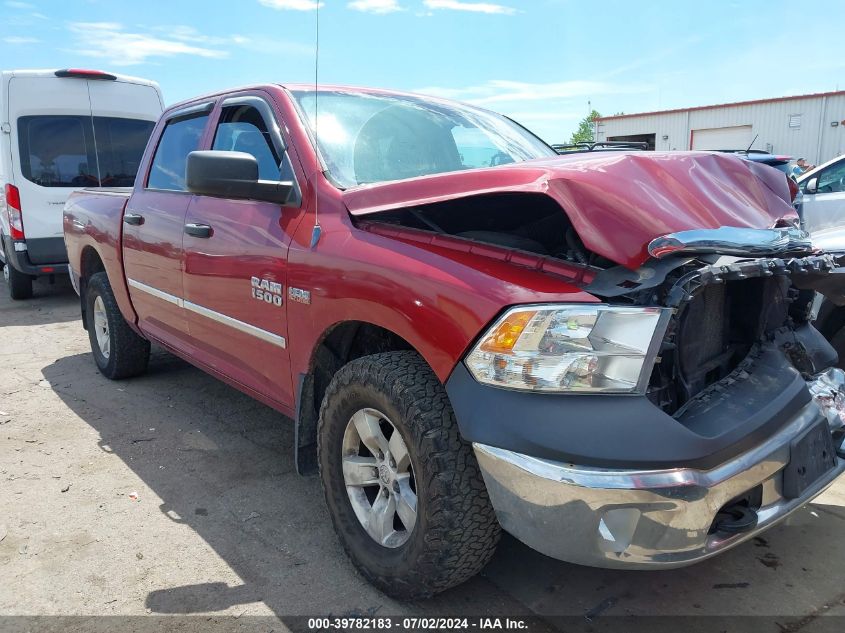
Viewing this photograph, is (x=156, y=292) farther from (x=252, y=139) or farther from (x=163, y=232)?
(x=252, y=139)

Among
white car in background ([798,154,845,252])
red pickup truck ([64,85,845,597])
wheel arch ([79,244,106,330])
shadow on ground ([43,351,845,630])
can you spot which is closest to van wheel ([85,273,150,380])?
wheel arch ([79,244,106,330])

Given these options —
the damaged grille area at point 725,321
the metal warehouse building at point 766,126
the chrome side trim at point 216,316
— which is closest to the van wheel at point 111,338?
the chrome side trim at point 216,316

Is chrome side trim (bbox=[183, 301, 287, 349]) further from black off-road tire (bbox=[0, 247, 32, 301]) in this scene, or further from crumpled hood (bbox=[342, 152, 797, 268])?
black off-road tire (bbox=[0, 247, 32, 301])

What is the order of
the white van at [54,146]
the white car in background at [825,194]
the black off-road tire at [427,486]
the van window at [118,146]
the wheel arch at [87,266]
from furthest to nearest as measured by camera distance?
the van window at [118,146]
the white van at [54,146]
the white car in background at [825,194]
the wheel arch at [87,266]
the black off-road tire at [427,486]

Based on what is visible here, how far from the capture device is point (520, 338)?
192 cm

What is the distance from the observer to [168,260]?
12.4 ft

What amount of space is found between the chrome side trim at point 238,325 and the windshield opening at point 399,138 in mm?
742

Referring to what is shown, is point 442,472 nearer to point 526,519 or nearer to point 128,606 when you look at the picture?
point 526,519

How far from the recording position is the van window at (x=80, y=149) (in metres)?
8.02

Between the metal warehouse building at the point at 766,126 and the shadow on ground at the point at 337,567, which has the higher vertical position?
the metal warehouse building at the point at 766,126

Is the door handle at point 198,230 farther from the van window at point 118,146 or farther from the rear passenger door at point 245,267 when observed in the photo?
the van window at point 118,146

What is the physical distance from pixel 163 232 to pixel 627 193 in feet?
9.19

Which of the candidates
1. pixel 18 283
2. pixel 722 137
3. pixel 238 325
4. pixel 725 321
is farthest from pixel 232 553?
pixel 722 137

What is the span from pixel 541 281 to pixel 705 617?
1379 mm
